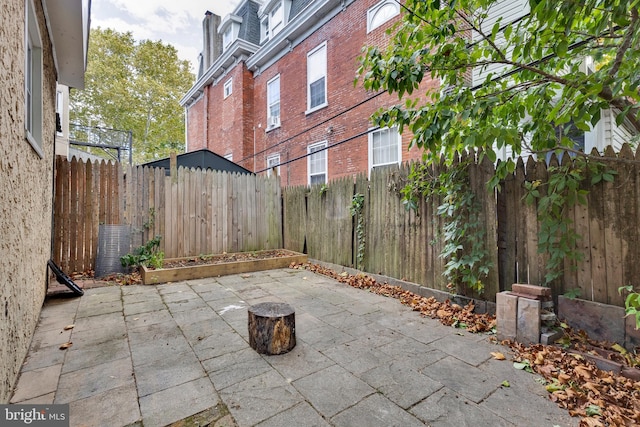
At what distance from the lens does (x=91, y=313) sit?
3.33 metres

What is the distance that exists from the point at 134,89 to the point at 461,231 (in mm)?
20511

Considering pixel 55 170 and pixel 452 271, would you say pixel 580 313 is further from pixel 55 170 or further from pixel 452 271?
pixel 55 170

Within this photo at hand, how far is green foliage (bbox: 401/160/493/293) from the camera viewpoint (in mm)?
3254

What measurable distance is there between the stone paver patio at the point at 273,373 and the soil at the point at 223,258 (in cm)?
194

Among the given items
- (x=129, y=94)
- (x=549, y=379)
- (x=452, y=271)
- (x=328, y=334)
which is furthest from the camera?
(x=129, y=94)

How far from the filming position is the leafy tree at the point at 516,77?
205 cm

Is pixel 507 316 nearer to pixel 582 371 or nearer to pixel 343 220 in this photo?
pixel 582 371

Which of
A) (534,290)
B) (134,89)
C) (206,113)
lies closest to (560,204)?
(534,290)

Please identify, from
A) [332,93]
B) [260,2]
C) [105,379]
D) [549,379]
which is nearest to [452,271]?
[549,379]

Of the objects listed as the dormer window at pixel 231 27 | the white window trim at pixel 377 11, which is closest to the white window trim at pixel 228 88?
the dormer window at pixel 231 27

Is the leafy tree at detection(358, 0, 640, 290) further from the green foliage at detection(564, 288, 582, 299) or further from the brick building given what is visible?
the brick building

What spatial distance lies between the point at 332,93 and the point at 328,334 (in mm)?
7771

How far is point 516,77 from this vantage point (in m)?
2.70

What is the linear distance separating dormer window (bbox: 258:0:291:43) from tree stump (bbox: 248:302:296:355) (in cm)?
1117
